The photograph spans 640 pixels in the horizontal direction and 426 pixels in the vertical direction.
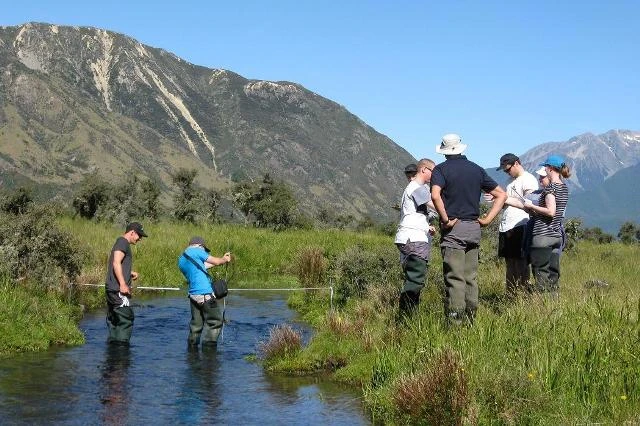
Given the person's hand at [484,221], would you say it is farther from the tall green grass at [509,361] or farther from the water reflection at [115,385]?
the water reflection at [115,385]

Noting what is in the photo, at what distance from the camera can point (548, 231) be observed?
40.0 feet

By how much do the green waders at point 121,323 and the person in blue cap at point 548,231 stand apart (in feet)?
21.3

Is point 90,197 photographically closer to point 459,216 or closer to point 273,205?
point 273,205

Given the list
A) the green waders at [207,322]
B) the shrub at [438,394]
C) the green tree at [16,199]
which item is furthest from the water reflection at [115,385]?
the green tree at [16,199]

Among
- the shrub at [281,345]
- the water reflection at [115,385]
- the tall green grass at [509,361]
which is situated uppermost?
the tall green grass at [509,361]

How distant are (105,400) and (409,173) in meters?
5.44

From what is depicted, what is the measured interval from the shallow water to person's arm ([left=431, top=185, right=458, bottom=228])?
2494 millimetres

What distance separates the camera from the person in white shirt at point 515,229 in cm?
1278

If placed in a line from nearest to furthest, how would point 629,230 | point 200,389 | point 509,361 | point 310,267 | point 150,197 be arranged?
point 509,361 → point 200,389 → point 310,267 → point 150,197 → point 629,230

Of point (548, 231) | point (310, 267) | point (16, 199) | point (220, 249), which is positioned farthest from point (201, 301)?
point (16, 199)

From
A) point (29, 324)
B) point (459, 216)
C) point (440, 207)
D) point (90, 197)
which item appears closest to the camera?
point (440, 207)

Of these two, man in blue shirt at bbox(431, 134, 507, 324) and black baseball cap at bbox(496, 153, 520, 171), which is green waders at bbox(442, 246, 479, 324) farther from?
black baseball cap at bbox(496, 153, 520, 171)

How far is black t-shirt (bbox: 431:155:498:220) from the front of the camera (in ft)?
34.4

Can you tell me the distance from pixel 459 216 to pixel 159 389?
4.42 metres
